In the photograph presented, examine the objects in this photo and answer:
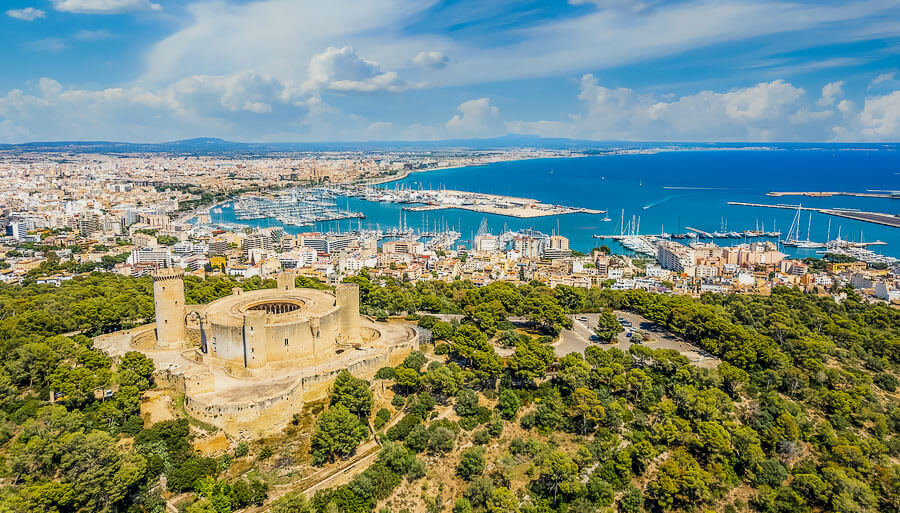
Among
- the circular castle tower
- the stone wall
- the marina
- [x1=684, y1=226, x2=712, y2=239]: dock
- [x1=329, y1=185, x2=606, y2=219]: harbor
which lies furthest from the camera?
[x1=329, y1=185, x2=606, y2=219]: harbor

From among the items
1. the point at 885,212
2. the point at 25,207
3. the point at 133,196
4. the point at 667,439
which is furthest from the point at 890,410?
the point at 133,196

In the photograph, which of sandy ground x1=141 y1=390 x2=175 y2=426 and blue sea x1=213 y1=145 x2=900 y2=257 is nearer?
sandy ground x1=141 y1=390 x2=175 y2=426

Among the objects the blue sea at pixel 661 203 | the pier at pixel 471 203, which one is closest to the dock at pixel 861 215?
the blue sea at pixel 661 203

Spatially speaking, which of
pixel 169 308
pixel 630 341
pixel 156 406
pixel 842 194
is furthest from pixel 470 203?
pixel 156 406

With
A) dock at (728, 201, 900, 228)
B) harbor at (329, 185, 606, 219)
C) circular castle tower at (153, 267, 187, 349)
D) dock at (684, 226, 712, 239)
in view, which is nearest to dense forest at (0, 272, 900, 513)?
circular castle tower at (153, 267, 187, 349)

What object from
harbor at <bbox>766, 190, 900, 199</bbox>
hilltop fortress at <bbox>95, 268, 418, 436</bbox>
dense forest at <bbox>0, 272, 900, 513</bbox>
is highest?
harbor at <bbox>766, 190, 900, 199</bbox>

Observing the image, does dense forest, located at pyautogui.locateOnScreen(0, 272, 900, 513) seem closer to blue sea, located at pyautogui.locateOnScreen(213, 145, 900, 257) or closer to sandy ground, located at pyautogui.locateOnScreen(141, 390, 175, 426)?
sandy ground, located at pyautogui.locateOnScreen(141, 390, 175, 426)

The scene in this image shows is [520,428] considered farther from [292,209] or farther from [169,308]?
[292,209]
